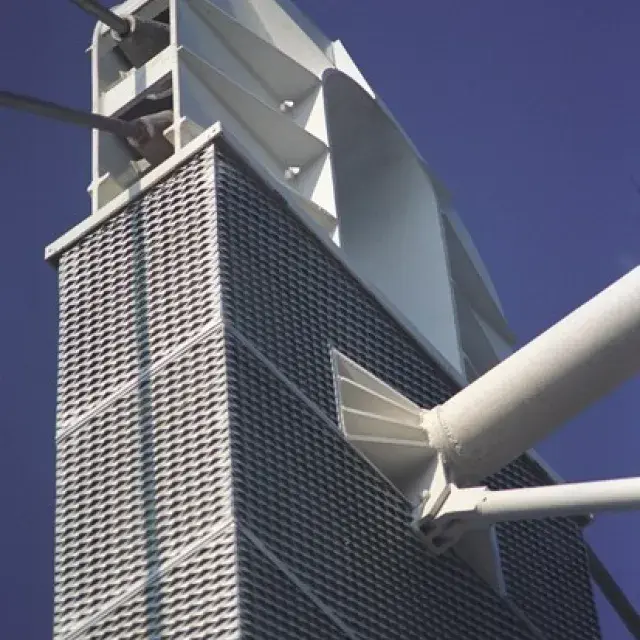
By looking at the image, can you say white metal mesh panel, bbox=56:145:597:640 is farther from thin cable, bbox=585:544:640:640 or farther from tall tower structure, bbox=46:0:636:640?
thin cable, bbox=585:544:640:640

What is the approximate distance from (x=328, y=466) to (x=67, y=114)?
3.90 m

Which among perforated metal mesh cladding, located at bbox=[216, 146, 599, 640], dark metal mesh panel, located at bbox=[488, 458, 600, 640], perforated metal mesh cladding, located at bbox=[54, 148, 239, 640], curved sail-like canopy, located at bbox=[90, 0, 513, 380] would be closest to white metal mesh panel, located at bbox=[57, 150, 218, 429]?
perforated metal mesh cladding, located at bbox=[54, 148, 239, 640]

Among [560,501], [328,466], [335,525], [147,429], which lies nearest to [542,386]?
[560,501]

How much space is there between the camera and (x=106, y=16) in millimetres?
18484

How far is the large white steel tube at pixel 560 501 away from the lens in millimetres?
14570

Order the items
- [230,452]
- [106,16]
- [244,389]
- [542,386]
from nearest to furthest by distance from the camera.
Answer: [230,452] → [244,389] → [542,386] → [106,16]

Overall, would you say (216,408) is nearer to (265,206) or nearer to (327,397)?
(327,397)

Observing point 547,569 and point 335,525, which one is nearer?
point 335,525

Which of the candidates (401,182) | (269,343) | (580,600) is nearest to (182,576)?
(269,343)

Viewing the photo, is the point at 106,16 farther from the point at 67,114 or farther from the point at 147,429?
the point at 147,429

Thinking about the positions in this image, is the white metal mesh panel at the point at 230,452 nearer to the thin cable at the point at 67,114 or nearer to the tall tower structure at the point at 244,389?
the tall tower structure at the point at 244,389

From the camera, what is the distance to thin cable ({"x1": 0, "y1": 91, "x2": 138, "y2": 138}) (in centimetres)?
1542

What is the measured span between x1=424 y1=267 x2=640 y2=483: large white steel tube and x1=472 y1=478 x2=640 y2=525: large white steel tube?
0.79m

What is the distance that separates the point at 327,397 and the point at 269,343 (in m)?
0.77
